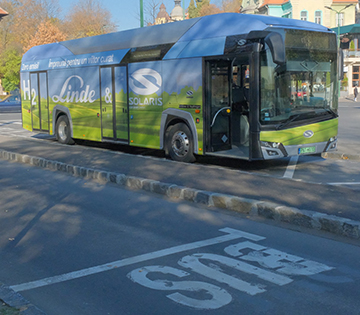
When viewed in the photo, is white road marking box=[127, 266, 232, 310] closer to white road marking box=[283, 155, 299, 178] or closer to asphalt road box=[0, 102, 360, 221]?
asphalt road box=[0, 102, 360, 221]

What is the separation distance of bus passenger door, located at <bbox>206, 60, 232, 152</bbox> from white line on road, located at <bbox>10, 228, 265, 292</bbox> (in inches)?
203

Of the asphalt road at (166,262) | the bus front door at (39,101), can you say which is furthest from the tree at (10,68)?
Answer: the asphalt road at (166,262)

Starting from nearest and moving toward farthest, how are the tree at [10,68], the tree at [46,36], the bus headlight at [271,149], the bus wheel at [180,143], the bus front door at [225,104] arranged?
the bus headlight at [271,149] → the bus front door at [225,104] → the bus wheel at [180,143] → the tree at [46,36] → the tree at [10,68]

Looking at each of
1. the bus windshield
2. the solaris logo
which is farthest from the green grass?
the solaris logo

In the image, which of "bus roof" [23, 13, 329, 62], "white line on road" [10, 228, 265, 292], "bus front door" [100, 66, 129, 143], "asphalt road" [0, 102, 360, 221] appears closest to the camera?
"white line on road" [10, 228, 265, 292]

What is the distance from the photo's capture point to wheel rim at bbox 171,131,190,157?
12219mm

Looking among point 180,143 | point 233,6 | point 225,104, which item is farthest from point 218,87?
point 233,6

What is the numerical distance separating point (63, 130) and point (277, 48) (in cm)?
963

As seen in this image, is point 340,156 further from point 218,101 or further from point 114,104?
point 114,104

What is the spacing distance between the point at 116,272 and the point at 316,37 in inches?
304

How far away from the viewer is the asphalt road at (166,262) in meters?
4.33

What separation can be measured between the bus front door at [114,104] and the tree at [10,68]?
48.5 metres

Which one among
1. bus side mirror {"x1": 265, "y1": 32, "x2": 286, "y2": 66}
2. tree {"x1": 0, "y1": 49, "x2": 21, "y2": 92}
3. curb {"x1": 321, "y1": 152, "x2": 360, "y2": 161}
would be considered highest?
tree {"x1": 0, "y1": 49, "x2": 21, "y2": 92}

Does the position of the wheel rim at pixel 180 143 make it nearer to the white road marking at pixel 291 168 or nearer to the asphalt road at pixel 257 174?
the asphalt road at pixel 257 174
